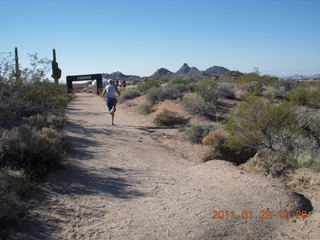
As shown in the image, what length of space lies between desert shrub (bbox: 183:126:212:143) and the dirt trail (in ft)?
8.16

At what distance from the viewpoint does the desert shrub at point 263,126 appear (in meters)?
8.12

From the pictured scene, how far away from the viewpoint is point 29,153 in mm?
6039

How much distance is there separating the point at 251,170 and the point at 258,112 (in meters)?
1.74

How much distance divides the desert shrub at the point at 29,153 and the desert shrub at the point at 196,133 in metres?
5.23

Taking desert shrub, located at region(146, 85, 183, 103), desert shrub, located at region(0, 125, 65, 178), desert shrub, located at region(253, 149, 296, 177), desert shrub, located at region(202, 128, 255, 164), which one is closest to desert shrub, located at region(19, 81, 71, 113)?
desert shrub, located at region(0, 125, 65, 178)

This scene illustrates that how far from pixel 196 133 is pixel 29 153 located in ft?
20.4

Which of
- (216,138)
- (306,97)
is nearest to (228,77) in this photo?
(306,97)

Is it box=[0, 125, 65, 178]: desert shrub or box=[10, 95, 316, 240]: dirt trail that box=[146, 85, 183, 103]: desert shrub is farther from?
box=[0, 125, 65, 178]: desert shrub

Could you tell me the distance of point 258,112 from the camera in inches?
329

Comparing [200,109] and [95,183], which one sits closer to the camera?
[95,183]

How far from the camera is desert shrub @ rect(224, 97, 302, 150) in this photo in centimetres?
812

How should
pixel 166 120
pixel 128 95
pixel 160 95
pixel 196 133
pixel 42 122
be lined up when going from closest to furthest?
pixel 42 122, pixel 196 133, pixel 166 120, pixel 160 95, pixel 128 95

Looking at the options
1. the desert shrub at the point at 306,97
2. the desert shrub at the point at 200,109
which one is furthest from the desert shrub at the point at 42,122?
the desert shrub at the point at 306,97
